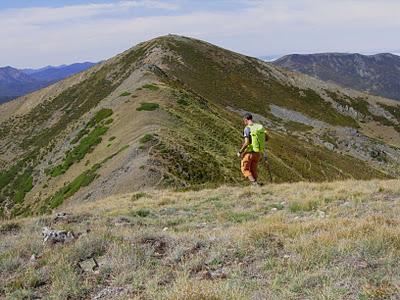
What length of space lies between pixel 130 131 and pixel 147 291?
1160 inches

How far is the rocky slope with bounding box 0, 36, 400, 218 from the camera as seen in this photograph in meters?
29.2

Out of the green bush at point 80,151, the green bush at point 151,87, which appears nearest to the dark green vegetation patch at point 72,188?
the green bush at point 80,151

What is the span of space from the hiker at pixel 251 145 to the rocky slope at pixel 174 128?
3663 mm

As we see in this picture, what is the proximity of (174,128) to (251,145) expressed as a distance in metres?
16.8

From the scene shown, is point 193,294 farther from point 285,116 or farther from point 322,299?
point 285,116

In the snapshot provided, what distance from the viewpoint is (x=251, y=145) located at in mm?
18766

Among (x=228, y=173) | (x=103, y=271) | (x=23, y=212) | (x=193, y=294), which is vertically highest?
(x=193, y=294)

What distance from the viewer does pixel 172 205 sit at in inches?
636

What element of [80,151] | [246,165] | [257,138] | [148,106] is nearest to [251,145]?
[257,138]

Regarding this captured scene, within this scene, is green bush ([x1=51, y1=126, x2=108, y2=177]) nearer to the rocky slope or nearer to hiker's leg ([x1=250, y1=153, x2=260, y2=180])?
the rocky slope

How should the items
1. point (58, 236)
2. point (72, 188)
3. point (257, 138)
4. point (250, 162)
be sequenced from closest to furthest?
point (58, 236)
point (257, 138)
point (250, 162)
point (72, 188)

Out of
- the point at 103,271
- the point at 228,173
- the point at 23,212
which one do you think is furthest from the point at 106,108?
the point at 103,271

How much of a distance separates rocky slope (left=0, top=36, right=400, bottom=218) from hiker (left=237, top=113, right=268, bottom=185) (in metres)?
3.66

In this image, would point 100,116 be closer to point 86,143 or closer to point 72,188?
point 86,143
